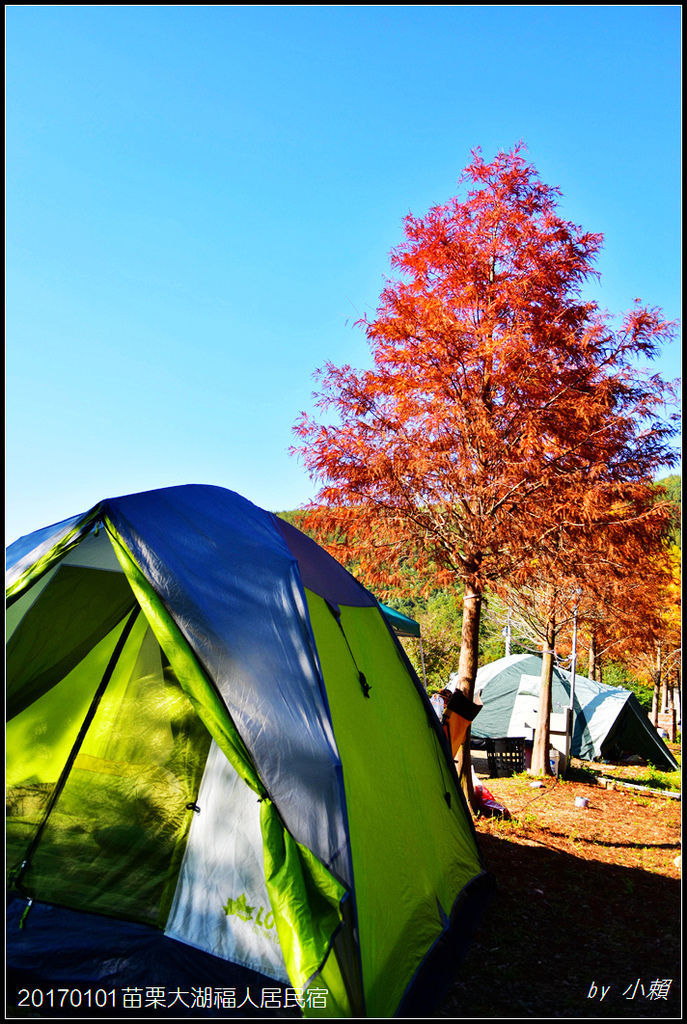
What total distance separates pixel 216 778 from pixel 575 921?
9.50 ft

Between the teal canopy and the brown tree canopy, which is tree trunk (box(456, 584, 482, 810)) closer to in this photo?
the brown tree canopy

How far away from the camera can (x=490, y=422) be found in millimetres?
6977

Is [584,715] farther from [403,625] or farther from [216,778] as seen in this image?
[216,778]

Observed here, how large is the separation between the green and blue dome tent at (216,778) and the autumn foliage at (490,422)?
2719mm

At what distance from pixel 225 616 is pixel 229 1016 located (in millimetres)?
1702

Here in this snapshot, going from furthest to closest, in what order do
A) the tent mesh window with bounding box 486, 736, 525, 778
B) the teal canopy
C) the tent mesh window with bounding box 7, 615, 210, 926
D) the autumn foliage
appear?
the tent mesh window with bounding box 486, 736, 525, 778 → the teal canopy → the autumn foliage → the tent mesh window with bounding box 7, 615, 210, 926

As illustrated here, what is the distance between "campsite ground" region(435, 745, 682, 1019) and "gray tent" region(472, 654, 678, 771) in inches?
229

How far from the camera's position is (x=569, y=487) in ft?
21.9

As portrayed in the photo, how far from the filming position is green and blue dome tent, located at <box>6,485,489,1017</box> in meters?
2.93

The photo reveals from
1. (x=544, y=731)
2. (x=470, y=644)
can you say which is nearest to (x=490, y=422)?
(x=470, y=644)

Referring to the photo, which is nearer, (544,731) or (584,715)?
(544,731)

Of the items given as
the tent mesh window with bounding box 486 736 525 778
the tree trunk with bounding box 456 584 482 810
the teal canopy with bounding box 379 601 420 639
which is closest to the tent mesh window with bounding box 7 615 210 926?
the tree trunk with bounding box 456 584 482 810

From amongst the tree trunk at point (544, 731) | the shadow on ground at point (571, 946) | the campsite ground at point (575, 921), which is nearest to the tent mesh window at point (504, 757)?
the tree trunk at point (544, 731)

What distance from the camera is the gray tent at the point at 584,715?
47.2 ft
